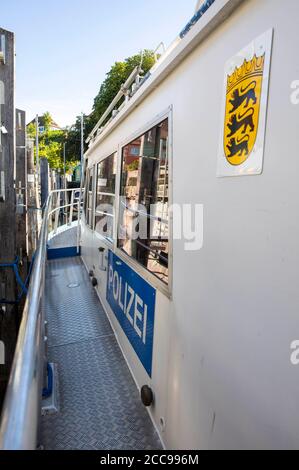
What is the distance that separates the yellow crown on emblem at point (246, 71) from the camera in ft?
3.76

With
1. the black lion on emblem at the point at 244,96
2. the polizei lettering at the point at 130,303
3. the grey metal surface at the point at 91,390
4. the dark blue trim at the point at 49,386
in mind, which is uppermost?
the black lion on emblem at the point at 244,96

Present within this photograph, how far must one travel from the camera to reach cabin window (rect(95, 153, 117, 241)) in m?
3.73

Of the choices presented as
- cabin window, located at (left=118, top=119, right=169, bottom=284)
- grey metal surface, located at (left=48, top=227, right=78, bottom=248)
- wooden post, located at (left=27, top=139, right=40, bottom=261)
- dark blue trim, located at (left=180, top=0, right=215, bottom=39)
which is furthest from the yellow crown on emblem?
grey metal surface, located at (left=48, top=227, right=78, bottom=248)

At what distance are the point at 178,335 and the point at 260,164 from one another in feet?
3.28

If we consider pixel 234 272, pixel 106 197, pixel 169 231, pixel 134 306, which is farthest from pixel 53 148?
pixel 234 272

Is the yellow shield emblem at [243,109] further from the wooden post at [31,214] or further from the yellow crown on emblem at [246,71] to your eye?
the wooden post at [31,214]

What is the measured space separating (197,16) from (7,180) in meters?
2.50

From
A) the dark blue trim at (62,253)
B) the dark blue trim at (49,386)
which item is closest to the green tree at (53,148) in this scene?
the dark blue trim at (62,253)

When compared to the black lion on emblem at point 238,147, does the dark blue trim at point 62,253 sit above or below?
below

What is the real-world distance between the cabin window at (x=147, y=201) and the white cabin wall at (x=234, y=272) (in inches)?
10.4

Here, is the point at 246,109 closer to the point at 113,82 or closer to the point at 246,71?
the point at 246,71

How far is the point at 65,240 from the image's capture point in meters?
7.16

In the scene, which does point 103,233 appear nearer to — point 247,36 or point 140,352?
point 140,352

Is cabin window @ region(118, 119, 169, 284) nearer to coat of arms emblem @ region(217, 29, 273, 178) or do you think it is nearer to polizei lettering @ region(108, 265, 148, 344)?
polizei lettering @ region(108, 265, 148, 344)
